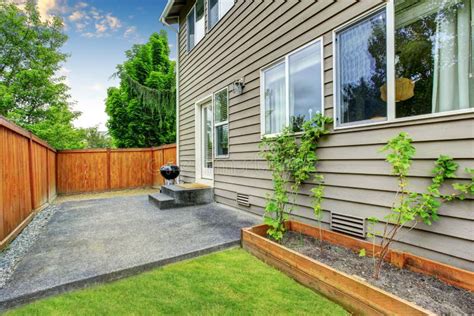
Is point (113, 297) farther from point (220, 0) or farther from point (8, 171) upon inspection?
point (220, 0)

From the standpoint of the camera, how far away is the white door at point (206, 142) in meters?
5.82

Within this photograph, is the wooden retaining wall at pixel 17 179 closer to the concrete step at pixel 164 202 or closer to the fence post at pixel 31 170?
the fence post at pixel 31 170

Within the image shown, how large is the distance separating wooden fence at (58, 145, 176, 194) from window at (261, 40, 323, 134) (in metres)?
5.24

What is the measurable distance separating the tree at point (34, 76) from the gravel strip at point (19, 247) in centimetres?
783

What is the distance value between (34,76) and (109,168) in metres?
5.88

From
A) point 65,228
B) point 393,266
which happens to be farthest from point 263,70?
point 65,228

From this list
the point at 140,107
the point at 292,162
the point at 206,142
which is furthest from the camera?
the point at 140,107

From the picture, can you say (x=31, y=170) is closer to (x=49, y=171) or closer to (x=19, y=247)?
(x=19, y=247)

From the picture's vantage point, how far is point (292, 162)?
303 centimetres

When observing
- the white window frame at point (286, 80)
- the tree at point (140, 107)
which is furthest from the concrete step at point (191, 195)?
the tree at point (140, 107)

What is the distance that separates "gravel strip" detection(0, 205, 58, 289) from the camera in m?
2.23

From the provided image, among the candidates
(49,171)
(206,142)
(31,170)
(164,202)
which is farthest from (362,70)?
(49,171)

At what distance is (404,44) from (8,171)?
5.00m

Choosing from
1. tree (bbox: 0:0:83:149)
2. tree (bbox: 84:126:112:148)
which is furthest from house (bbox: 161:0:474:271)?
tree (bbox: 84:126:112:148)
